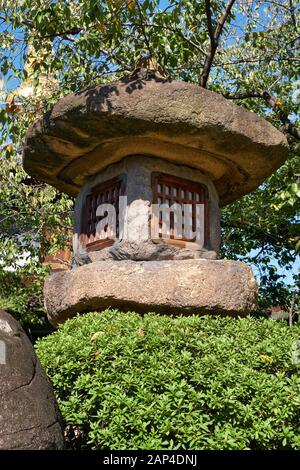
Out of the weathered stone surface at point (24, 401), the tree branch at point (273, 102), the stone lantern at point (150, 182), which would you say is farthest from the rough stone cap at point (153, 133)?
the tree branch at point (273, 102)

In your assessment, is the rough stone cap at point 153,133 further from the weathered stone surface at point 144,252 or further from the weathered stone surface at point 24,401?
the weathered stone surface at point 24,401

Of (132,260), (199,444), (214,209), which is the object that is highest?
(214,209)

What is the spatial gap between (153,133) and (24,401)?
2.87m

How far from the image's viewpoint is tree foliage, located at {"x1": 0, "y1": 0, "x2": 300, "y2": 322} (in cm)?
662

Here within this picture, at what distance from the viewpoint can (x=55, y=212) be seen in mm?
8586

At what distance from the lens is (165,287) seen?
466cm

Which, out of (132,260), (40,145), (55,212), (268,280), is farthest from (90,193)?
(268,280)

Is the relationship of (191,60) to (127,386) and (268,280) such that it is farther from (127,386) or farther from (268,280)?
(127,386)

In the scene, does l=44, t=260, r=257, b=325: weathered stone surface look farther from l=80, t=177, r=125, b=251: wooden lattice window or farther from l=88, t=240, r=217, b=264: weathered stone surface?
l=80, t=177, r=125, b=251: wooden lattice window

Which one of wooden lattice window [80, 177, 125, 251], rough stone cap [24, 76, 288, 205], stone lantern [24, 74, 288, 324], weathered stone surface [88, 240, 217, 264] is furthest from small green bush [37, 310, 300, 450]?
rough stone cap [24, 76, 288, 205]

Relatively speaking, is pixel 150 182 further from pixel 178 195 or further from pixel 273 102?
pixel 273 102

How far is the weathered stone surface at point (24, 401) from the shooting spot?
262 centimetres

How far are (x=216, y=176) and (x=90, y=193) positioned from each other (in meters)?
1.38

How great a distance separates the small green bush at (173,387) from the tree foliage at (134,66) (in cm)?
293
